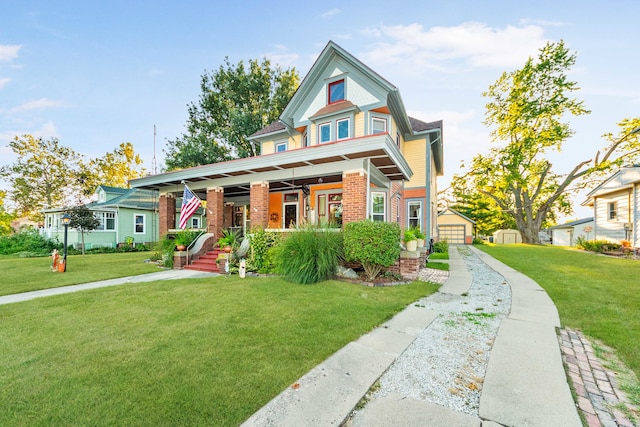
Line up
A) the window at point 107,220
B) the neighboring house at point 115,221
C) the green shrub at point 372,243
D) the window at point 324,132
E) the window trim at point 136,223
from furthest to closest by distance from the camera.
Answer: the window trim at point 136,223
the window at point 107,220
the neighboring house at point 115,221
the window at point 324,132
the green shrub at point 372,243

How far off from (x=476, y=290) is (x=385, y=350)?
4794 millimetres

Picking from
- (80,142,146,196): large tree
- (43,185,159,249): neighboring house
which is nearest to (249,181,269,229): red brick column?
(43,185,159,249): neighboring house

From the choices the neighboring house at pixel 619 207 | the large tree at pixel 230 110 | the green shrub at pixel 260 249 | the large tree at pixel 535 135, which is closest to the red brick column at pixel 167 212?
the green shrub at pixel 260 249

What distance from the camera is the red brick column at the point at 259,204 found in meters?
10.1

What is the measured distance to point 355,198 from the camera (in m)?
8.17

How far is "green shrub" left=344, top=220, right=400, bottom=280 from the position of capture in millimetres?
7176

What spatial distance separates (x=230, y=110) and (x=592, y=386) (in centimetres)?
2552

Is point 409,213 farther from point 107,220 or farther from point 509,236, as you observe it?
point 509,236

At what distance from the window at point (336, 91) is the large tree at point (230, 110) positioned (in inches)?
458

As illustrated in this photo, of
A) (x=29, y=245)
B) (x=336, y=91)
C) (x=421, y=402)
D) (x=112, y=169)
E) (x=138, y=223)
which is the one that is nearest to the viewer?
(x=421, y=402)

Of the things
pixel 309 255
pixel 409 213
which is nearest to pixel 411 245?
pixel 309 255

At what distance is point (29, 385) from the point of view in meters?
2.58

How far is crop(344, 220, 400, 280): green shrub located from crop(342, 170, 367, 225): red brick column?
2.12ft

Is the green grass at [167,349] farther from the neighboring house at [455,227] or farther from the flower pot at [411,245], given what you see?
the neighboring house at [455,227]
